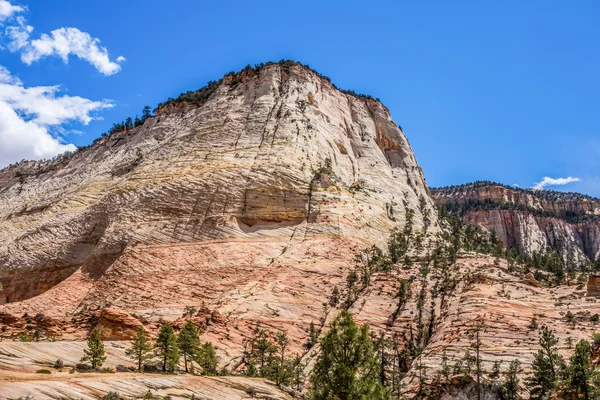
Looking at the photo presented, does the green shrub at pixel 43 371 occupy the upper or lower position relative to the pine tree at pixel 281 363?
lower

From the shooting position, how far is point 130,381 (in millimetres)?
30562

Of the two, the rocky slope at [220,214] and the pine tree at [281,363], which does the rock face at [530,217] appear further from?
the pine tree at [281,363]

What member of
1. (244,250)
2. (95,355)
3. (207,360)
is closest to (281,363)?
(207,360)

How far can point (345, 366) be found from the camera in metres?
32.3

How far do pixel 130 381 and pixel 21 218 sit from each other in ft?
203

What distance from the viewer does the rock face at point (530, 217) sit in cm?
16438

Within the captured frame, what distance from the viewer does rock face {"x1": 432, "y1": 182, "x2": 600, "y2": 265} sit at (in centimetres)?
16438

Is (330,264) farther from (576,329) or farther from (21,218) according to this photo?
(21,218)

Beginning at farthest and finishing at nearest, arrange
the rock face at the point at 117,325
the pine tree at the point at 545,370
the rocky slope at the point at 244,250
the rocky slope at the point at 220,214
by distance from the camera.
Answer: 1. the rocky slope at the point at 220,214
2. the rock face at the point at 117,325
3. the rocky slope at the point at 244,250
4. the pine tree at the point at 545,370

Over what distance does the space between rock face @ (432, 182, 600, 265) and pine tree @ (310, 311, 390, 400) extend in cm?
12858

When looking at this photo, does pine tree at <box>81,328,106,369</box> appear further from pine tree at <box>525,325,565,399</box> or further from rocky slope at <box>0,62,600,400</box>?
pine tree at <box>525,325,565,399</box>

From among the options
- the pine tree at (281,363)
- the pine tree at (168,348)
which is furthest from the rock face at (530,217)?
the pine tree at (168,348)

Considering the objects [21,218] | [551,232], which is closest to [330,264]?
[21,218]

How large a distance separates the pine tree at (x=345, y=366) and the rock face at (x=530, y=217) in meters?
129
